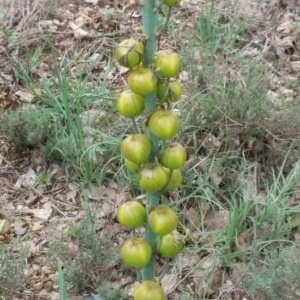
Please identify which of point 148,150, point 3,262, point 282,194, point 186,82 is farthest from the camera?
point 186,82

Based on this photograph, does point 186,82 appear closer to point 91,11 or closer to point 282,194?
point 282,194

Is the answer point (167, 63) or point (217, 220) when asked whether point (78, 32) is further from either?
point (167, 63)

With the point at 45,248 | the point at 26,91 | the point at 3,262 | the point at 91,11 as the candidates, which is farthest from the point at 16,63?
the point at 3,262

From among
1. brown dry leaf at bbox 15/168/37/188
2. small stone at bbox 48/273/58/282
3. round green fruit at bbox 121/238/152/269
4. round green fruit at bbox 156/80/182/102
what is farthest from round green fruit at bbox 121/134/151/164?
brown dry leaf at bbox 15/168/37/188

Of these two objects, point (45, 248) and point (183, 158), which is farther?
point (45, 248)

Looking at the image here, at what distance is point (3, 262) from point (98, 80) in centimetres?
142

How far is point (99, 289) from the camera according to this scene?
8.59 ft

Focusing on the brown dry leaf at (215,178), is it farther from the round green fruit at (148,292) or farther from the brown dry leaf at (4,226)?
the round green fruit at (148,292)

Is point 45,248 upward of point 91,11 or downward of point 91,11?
downward

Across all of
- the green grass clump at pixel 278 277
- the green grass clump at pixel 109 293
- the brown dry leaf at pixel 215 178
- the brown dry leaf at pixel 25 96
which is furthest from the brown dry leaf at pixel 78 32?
the green grass clump at pixel 278 277

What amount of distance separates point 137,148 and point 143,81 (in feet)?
0.53

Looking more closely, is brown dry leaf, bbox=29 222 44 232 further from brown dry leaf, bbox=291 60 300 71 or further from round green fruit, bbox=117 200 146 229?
brown dry leaf, bbox=291 60 300 71

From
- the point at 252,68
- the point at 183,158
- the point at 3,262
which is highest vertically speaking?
the point at 183,158

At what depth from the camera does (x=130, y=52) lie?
1.44 meters
